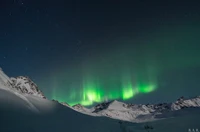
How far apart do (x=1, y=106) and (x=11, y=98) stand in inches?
329

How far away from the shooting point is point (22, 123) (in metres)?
51.7

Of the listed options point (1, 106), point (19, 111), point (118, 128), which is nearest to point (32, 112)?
point (19, 111)

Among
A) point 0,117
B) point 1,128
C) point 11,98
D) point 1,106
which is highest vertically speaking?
point 11,98

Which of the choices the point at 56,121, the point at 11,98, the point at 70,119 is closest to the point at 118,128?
the point at 70,119

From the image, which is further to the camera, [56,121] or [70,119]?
[70,119]

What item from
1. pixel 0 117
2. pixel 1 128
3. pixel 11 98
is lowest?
pixel 1 128

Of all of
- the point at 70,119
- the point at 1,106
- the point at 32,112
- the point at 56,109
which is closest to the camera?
the point at 1,106

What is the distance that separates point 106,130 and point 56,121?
685 inches

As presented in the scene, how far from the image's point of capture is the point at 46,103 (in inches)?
3073

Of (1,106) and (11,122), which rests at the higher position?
(1,106)

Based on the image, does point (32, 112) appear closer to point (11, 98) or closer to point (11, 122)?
point (11, 98)

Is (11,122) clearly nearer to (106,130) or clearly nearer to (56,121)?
(56,121)

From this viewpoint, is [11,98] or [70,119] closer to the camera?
[11,98]

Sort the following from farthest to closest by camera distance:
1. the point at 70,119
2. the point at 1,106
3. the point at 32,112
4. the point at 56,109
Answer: the point at 56,109 → the point at 70,119 → the point at 32,112 → the point at 1,106
